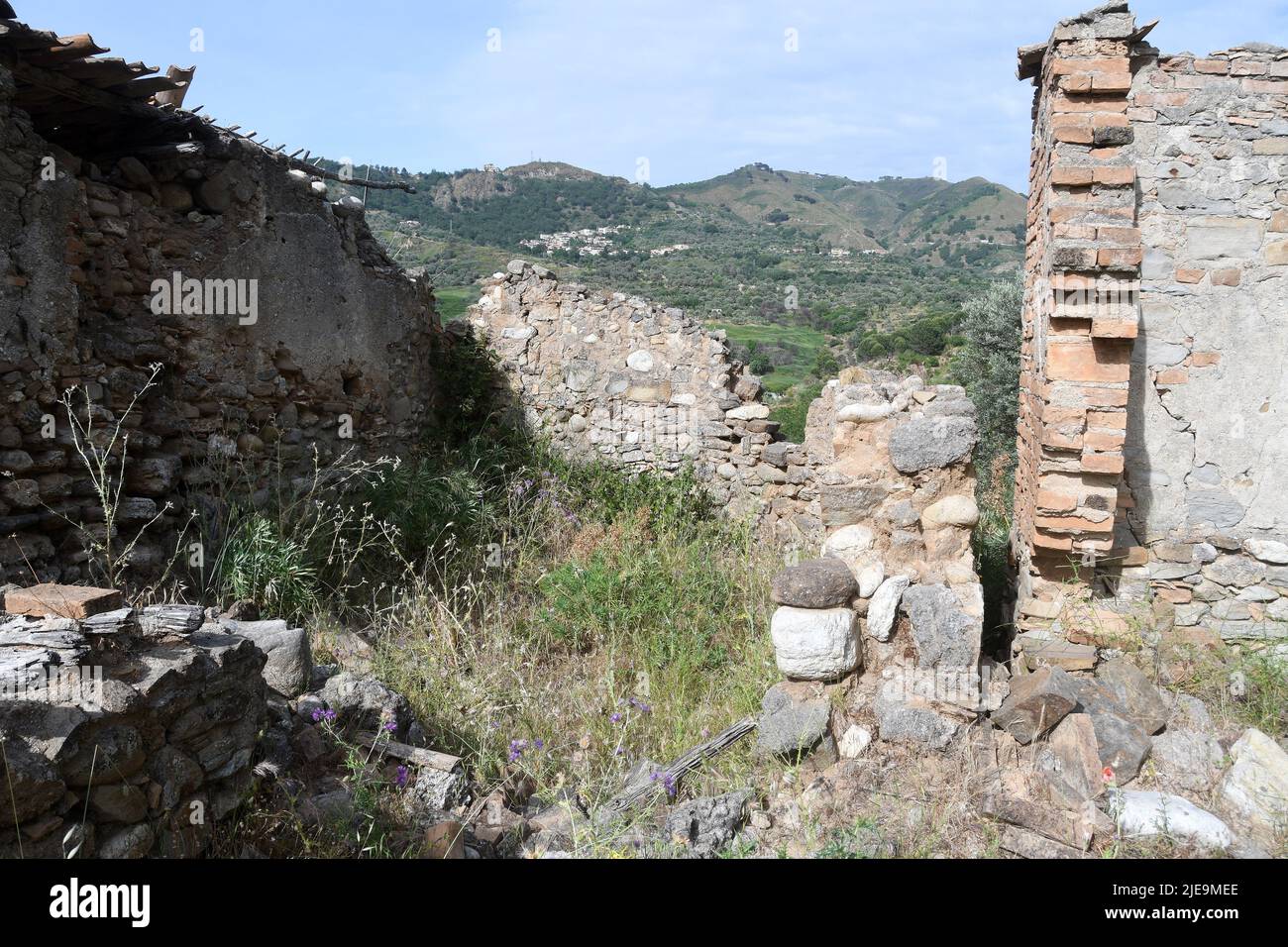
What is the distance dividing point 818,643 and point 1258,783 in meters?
1.76

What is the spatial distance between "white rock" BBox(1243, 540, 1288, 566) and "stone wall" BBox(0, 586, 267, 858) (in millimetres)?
4874

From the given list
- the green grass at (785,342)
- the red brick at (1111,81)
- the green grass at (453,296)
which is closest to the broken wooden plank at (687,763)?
the red brick at (1111,81)

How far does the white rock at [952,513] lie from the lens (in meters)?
3.91

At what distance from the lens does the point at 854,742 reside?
3.54 meters

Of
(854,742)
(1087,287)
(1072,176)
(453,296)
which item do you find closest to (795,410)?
(453,296)

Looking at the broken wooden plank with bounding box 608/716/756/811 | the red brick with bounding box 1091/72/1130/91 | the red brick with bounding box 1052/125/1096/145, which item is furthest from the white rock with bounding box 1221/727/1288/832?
the red brick with bounding box 1091/72/1130/91

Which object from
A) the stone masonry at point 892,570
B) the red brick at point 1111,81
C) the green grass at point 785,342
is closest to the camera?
the stone masonry at point 892,570

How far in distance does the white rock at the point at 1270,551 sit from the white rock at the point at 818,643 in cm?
238

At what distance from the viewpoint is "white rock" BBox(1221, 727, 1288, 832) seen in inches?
122

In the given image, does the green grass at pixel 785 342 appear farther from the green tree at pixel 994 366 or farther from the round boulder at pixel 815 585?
the round boulder at pixel 815 585

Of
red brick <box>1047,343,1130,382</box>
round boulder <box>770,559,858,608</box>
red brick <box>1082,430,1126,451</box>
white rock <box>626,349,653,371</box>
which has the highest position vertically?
white rock <box>626,349,653,371</box>

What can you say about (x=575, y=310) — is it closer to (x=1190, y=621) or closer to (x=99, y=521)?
(x=99, y=521)

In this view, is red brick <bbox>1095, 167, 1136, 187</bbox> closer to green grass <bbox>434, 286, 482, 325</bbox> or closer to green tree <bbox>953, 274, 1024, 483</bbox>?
green tree <bbox>953, 274, 1024, 483</bbox>
